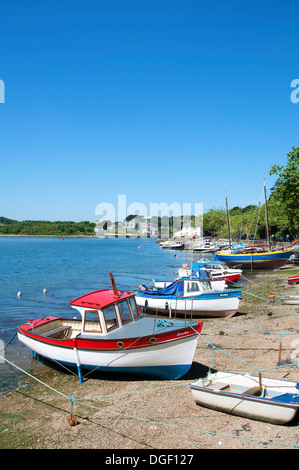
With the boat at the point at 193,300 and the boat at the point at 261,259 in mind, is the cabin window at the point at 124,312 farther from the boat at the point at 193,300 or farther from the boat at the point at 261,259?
the boat at the point at 261,259

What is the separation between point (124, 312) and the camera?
13594 mm

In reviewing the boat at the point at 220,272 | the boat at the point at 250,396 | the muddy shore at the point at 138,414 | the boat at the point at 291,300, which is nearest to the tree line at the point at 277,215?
the boat at the point at 220,272

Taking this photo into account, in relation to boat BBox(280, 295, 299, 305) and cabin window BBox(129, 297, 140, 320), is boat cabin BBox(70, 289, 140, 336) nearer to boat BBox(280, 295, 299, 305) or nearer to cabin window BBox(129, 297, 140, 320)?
cabin window BBox(129, 297, 140, 320)

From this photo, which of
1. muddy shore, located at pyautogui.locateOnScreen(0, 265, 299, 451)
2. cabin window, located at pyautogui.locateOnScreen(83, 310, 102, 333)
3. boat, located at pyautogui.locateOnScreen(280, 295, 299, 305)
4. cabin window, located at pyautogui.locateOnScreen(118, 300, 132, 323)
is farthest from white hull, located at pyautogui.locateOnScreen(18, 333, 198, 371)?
boat, located at pyautogui.locateOnScreen(280, 295, 299, 305)

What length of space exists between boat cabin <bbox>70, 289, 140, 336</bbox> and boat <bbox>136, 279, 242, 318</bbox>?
23.3 ft

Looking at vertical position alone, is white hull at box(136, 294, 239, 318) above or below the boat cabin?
below

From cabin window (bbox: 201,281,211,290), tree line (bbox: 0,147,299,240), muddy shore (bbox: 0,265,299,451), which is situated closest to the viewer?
muddy shore (bbox: 0,265,299,451)

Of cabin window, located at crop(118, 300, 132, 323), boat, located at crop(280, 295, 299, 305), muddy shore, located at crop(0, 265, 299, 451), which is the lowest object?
muddy shore, located at crop(0, 265, 299, 451)

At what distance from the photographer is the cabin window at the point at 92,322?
1291 centimetres

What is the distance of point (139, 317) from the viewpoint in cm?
1405

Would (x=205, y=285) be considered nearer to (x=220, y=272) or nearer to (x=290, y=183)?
(x=220, y=272)

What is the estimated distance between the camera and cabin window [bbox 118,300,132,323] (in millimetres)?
13438
